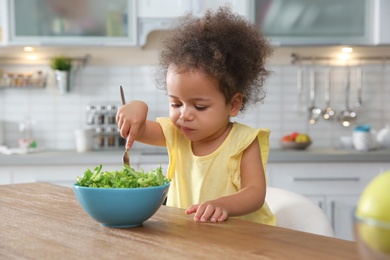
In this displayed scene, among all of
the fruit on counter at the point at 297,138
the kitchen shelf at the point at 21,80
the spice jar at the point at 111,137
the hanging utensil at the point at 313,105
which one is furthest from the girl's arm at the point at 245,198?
the kitchen shelf at the point at 21,80

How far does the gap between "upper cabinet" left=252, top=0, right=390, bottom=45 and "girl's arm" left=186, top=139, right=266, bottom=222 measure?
190 centimetres

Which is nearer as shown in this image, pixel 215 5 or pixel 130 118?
pixel 130 118

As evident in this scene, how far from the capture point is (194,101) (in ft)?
4.62

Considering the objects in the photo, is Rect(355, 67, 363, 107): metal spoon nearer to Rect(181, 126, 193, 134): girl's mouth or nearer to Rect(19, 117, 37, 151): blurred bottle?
Rect(19, 117, 37, 151): blurred bottle

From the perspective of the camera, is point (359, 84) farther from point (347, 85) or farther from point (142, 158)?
point (142, 158)

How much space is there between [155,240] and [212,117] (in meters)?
0.50

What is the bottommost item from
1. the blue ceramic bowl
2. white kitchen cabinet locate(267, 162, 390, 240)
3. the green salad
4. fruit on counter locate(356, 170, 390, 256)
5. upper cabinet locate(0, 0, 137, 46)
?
white kitchen cabinet locate(267, 162, 390, 240)

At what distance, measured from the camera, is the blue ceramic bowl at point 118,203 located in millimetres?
1068

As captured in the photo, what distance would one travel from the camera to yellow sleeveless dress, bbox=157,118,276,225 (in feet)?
5.07

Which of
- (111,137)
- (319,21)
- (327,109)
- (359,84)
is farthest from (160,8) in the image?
(359,84)

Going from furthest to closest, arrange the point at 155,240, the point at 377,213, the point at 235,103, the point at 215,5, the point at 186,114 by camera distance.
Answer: the point at 215,5, the point at 235,103, the point at 186,114, the point at 155,240, the point at 377,213

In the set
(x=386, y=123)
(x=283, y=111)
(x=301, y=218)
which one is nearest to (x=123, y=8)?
(x=283, y=111)

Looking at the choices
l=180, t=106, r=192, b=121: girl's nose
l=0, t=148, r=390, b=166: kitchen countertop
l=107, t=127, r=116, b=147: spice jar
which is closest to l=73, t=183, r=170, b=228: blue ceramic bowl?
l=180, t=106, r=192, b=121: girl's nose

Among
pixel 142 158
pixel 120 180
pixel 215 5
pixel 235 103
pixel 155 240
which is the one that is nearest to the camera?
pixel 155 240
